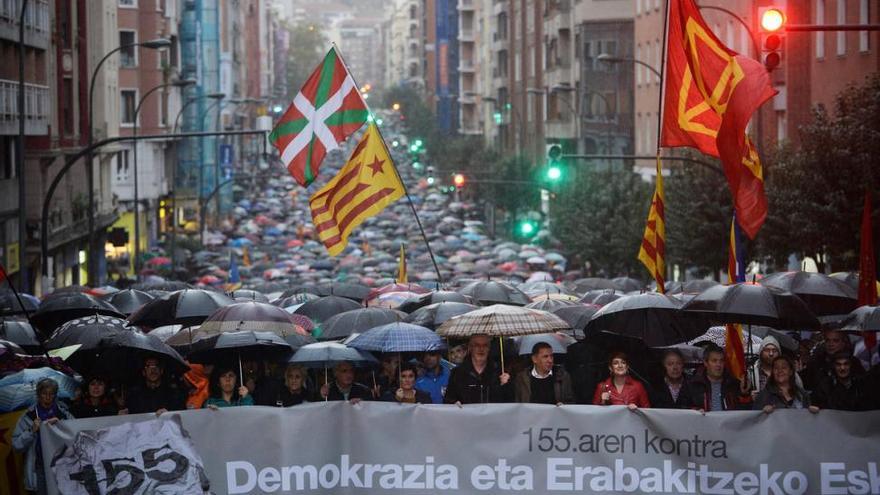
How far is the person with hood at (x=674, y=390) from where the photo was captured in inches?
533

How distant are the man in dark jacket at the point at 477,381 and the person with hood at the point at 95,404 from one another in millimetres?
2633

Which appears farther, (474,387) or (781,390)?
(474,387)

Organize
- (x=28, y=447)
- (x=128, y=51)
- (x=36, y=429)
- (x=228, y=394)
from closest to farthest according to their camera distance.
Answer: (x=36, y=429), (x=28, y=447), (x=228, y=394), (x=128, y=51)

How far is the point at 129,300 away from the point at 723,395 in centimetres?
1152

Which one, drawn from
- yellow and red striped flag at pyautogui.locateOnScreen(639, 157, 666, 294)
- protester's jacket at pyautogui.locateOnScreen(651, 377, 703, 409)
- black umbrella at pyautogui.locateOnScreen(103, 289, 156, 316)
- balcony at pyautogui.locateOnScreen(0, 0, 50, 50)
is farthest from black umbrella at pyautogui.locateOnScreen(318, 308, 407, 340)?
balcony at pyautogui.locateOnScreen(0, 0, 50, 50)

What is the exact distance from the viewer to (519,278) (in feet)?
166

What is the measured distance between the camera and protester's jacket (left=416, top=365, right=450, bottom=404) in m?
15.6

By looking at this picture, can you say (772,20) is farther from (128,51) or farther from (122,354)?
(128,51)

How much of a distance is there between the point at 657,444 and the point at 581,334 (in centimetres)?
796

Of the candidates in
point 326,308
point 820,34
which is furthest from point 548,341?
point 820,34

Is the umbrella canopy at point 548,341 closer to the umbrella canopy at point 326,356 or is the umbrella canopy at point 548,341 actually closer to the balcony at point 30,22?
the umbrella canopy at point 326,356

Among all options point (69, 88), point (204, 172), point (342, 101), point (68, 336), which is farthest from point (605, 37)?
point (68, 336)

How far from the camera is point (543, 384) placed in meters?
13.8

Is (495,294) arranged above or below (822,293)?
below
